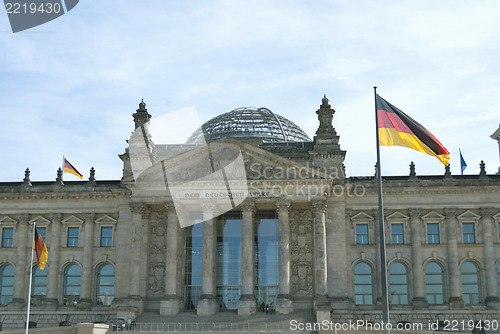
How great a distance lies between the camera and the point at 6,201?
71.2m

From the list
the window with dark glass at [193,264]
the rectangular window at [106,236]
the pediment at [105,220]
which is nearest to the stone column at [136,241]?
the window with dark glass at [193,264]

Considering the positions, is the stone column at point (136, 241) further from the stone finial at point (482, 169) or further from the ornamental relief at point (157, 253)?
the stone finial at point (482, 169)

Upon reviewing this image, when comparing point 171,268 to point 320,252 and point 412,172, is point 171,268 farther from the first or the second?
point 412,172

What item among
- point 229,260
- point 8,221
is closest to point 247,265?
point 229,260

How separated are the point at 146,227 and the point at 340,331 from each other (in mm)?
21267

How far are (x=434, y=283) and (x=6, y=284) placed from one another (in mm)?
42144

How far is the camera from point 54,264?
227ft

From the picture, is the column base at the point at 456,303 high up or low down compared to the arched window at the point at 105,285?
down

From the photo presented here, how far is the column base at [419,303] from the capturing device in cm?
6575

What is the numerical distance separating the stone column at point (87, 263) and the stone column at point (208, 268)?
12586 mm

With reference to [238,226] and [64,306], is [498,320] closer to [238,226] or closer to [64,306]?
[238,226]

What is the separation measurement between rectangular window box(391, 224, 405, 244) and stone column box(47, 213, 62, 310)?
33.1 metres

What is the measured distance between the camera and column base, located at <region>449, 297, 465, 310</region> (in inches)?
2571

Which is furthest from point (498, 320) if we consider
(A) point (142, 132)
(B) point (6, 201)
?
(B) point (6, 201)
